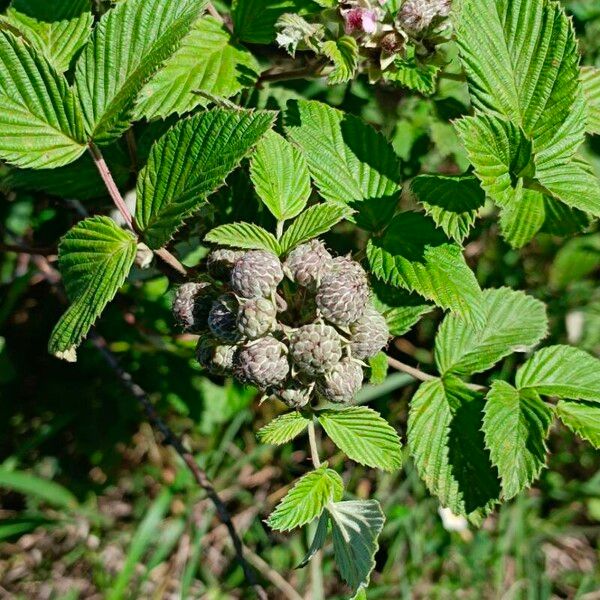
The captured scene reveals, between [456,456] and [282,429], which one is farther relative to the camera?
[456,456]

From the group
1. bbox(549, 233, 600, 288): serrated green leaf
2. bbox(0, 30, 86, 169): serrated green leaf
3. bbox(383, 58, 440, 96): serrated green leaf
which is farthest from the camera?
bbox(549, 233, 600, 288): serrated green leaf

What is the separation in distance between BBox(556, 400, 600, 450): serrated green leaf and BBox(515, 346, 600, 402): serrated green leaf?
0.08 ft

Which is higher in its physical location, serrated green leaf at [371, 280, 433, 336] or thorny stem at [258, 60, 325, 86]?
thorny stem at [258, 60, 325, 86]

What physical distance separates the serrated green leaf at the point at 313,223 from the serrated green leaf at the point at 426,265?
0.43ft

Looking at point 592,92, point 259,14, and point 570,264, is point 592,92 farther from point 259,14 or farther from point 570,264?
point 570,264

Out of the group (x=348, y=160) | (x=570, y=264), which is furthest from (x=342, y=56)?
(x=570, y=264)

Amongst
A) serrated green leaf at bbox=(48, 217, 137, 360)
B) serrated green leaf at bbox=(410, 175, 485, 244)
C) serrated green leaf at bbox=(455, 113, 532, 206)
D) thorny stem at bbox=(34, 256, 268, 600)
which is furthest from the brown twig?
serrated green leaf at bbox=(455, 113, 532, 206)

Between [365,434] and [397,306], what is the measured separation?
12.1 inches

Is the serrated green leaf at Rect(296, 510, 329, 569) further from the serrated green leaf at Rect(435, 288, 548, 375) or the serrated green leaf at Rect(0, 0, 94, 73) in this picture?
the serrated green leaf at Rect(0, 0, 94, 73)

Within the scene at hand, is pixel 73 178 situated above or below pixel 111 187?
below

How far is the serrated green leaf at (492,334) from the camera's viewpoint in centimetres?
173

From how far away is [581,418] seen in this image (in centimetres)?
157

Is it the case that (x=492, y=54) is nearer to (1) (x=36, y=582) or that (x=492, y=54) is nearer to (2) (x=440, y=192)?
(2) (x=440, y=192)

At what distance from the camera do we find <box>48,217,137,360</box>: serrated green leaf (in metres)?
1.29
